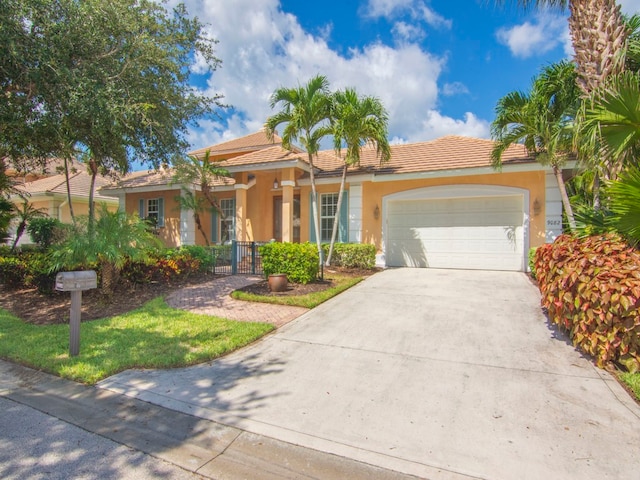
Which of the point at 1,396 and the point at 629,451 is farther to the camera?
the point at 1,396

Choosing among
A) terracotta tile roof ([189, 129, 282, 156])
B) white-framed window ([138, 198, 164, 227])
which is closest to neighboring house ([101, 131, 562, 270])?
white-framed window ([138, 198, 164, 227])

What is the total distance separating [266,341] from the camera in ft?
18.5

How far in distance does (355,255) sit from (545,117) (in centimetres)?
651

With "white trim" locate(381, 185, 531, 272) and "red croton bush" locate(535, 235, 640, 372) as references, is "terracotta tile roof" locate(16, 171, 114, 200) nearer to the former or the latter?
"white trim" locate(381, 185, 531, 272)

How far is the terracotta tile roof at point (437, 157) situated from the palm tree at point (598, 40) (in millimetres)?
4851

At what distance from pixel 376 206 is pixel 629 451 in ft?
35.0

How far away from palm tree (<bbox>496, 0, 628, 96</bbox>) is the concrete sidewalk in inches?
285

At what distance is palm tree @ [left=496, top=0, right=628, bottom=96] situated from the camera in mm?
6023

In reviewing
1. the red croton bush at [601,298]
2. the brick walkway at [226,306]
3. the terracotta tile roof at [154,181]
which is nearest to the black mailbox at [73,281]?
the brick walkway at [226,306]

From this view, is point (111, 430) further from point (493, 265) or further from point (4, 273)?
point (493, 265)

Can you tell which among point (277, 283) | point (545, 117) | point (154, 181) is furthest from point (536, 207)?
point (154, 181)

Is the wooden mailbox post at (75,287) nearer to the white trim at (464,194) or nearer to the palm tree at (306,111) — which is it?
the palm tree at (306,111)

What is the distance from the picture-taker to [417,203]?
12711 millimetres

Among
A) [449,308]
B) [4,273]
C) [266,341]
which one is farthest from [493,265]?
[4,273]
